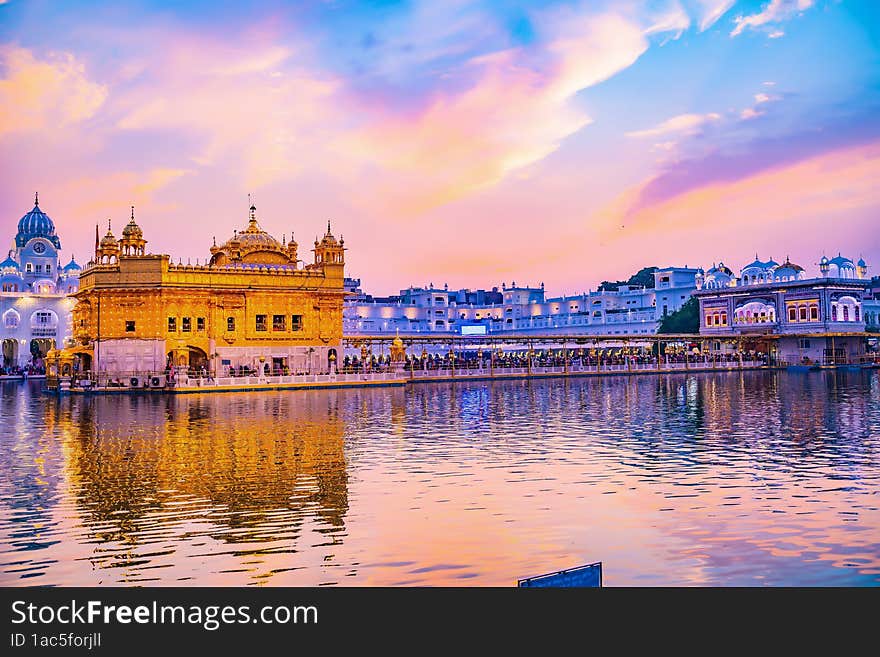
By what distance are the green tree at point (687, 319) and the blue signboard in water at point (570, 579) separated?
109 meters

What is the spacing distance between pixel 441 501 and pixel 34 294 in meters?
99.1

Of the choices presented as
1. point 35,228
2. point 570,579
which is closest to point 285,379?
point 570,579

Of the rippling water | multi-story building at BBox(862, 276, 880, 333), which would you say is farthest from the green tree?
the rippling water

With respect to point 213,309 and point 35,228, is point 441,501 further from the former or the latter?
point 35,228

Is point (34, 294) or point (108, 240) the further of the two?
point (34, 294)

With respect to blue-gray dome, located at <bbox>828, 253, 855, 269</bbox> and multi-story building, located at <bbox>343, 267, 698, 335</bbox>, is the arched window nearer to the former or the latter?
multi-story building, located at <bbox>343, 267, 698, 335</bbox>

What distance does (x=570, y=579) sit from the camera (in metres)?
8.64

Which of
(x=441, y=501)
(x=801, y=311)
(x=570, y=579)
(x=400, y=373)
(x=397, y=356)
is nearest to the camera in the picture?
(x=570, y=579)

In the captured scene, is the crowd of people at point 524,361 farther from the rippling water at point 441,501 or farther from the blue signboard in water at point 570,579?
the blue signboard in water at point 570,579

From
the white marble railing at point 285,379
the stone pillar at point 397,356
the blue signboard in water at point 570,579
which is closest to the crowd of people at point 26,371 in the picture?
the white marble railing at point 285,379

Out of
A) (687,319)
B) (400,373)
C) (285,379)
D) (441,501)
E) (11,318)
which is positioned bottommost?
(441,501)

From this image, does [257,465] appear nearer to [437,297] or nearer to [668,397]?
[668,397]

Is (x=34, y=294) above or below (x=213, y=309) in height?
above
